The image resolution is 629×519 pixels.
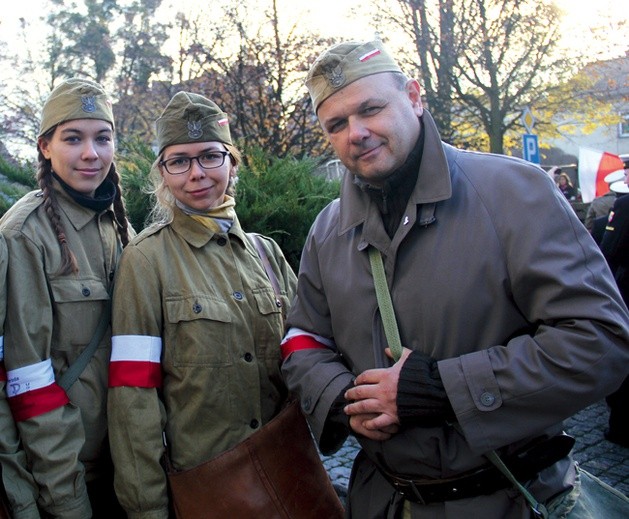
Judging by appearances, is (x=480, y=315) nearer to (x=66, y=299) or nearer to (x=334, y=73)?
(x=334, y=73)

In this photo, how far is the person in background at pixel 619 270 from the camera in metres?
5.31

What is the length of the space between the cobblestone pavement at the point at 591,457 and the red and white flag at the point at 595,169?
9.12 meters

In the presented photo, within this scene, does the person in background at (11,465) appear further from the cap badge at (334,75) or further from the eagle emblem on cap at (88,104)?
the cap badge at (334,75)

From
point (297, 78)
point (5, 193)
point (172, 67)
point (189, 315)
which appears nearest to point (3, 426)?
point (189, 315)

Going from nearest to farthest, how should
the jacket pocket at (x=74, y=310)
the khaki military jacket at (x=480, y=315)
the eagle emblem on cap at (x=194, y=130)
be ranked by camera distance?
the khaki military jacket at (x=480, y=315), the jacket pocket at (x=74, y=310), the eagle emblem on cap at (x=194, y=130)

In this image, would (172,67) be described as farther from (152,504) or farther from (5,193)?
(152,504)

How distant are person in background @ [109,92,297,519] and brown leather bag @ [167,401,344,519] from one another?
129mm

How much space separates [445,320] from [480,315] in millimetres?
98

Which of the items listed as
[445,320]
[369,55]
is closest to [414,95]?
[369,55]

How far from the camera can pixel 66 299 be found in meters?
2.58

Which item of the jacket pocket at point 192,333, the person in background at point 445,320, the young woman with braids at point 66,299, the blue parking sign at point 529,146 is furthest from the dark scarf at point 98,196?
the blue parking sign at point 529,146

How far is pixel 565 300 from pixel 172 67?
58.6 ft

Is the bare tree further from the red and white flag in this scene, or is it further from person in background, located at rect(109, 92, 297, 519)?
person in background, located at rect(109, 92, 297, 519)

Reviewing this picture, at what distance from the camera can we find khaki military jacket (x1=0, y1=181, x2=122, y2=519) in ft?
7.95
